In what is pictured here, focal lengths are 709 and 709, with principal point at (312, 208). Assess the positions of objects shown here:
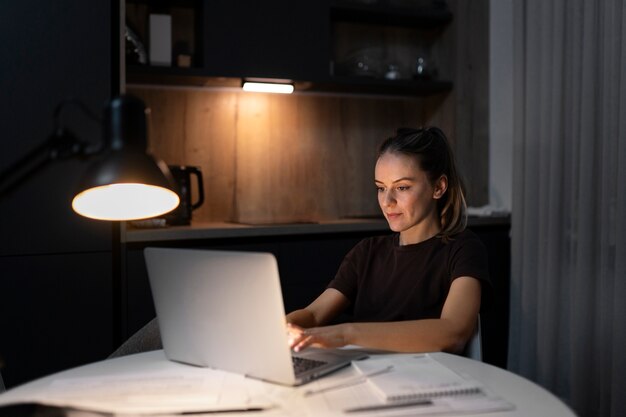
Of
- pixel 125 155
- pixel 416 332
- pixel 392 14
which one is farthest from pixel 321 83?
pixel 125 155

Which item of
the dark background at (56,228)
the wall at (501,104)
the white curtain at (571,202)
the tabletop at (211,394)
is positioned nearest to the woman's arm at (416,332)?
the tabletop at (211,394)

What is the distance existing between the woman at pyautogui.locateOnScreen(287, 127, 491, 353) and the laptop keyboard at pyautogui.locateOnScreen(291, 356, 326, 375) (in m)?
0.35

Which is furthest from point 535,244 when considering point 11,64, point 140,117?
point 140,117

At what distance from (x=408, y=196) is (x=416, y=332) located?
19.1 inches

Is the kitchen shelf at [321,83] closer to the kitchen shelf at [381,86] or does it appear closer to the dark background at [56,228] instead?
the kitchen shelf at [381,86]

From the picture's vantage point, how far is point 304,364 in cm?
126

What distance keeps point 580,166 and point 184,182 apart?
62.6 inches

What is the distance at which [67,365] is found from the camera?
256cm

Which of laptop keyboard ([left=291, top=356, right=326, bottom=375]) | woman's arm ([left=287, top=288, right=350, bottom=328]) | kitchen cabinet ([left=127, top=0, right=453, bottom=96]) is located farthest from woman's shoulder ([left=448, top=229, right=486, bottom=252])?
kitchen cabinet ([left=127, top=0, right=453, bottom=96])

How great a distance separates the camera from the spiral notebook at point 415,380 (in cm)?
109

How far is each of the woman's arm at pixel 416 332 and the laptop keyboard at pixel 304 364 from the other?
3 cm

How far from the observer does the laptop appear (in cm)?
108

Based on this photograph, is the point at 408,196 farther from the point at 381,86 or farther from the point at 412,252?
the point at 381,86

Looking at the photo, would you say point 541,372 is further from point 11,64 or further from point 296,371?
point 11,64
